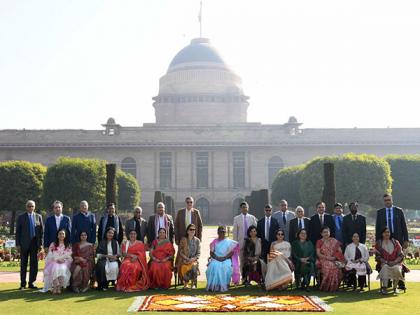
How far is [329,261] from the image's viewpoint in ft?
41.4

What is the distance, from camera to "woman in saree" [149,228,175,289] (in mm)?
12883

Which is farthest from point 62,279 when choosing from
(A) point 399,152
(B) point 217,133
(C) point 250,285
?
(A) point 399,152

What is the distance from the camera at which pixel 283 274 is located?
12.4 m

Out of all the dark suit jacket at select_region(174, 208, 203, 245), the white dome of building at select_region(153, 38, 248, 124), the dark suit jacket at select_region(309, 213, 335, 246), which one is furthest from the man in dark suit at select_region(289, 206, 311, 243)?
the white dome of building at select_region(153, 38, 248, 124)

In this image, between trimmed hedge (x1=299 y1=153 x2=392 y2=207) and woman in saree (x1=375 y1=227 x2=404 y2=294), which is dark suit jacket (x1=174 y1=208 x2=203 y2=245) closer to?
woman in saree (x1=375 y1=227 x2=404 y2=294)

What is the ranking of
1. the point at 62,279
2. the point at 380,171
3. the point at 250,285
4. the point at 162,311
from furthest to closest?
1. the point at 380,171
2. the point at 250,285
3. the point at 62,279
4. the point at 162,311

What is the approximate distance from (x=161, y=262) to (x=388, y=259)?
4867 millimetres

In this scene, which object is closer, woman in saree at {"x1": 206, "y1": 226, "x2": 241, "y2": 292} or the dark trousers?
woman in saree at {"x1": 206, "y1": 226, "x2": 241, "y2": 292}

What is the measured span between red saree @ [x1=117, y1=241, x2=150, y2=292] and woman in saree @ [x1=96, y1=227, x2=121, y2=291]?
24 cm

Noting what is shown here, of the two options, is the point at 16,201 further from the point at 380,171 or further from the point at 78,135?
the point at 380,171

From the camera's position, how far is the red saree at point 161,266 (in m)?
12.9

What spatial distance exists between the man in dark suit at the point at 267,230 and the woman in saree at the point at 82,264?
150 inches

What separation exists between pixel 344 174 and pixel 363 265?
1121 inches

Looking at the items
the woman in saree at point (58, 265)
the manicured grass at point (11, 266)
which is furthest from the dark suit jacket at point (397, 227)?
the manicured grass at point (11, 266)
